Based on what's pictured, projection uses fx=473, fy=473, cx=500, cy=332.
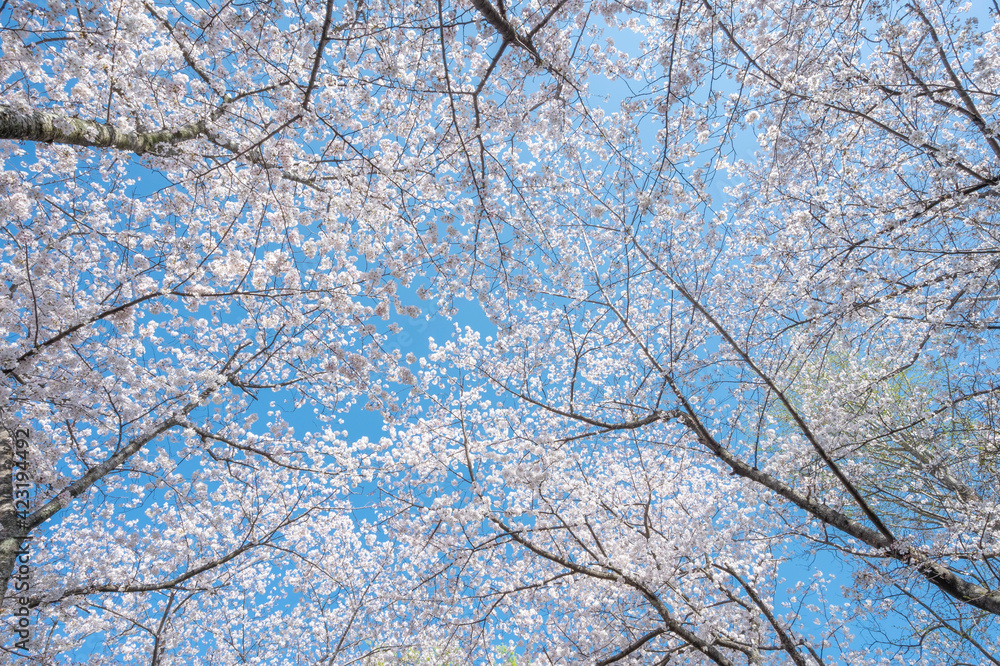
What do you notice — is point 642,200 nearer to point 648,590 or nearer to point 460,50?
point 460,50

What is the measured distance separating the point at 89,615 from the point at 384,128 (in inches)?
364

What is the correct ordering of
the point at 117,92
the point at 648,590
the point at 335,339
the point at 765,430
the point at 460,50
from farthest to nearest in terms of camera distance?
1. the point at 765,430
2. the point at 335,339
3. the point at 648,590
4. the point at 460,50
5. the point at 117,92

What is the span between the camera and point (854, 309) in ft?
13.9

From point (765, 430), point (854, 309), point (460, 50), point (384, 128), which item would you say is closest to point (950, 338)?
point (854, 309)

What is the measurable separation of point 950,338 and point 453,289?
4.79 meters

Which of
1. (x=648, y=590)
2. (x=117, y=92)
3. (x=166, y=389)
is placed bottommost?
(x=648, y=590)

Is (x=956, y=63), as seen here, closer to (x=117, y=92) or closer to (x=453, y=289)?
(x=453, y=289)

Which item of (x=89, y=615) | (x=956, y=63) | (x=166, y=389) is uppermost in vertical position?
(x=956, y=63)

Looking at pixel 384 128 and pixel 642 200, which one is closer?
pixel 642 200

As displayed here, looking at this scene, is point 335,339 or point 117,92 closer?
point 117,92

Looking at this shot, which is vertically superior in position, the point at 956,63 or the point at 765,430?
the point at 956,63

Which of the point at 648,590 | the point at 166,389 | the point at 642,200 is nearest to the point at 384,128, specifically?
the point at 642,200

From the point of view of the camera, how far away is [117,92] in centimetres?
383

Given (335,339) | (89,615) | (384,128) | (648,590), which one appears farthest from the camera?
(89,615)
